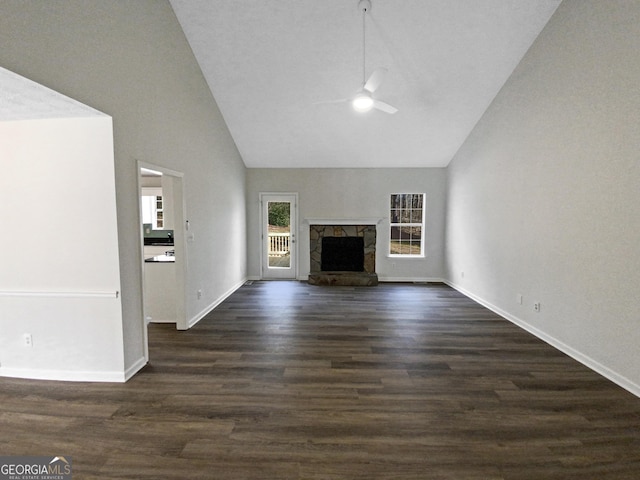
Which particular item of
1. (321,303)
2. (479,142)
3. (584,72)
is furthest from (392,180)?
(584,72)

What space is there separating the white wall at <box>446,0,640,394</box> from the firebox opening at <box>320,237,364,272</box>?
2.73m

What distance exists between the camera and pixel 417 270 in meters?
6.74

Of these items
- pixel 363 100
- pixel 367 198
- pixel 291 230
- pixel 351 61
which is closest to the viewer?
pixel 363 100

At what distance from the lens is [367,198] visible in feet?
21.9

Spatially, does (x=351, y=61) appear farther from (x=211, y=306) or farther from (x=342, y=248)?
(x=211, y=306)

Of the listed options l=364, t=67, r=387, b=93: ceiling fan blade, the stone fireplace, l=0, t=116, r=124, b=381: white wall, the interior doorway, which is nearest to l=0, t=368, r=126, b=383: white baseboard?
l=0, t=116, r=124, b=381: white wall

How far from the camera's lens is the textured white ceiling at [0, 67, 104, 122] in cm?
185

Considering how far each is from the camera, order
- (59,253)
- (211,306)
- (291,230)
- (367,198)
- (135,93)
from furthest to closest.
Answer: (291,230) < (367,198) < (211,306) < (135,93) < (59,253)

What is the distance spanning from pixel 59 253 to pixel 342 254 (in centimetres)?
504

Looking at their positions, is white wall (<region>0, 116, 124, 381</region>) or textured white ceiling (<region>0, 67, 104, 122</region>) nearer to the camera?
textured white ceiling (<region>0, 67, 104, 122</region>)

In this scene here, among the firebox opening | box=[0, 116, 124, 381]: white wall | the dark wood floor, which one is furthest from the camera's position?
the firebox opening

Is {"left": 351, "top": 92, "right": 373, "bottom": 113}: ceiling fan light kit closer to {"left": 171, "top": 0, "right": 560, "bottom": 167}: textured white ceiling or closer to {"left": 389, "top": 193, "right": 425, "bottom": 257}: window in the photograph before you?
{"left": 171, "top": 0, "right": 560, "bottom": 167}: textured white ceiling

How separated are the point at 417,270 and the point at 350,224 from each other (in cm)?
186

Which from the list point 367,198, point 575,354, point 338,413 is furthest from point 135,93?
point 575,354
